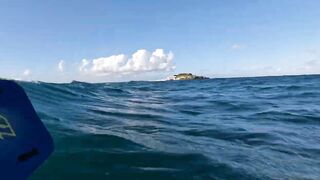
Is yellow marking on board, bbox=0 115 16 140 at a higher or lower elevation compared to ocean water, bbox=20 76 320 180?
higher

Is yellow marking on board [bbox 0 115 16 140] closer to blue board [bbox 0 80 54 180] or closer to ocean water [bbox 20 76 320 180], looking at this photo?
blue board [bbox 0 80 54 180]

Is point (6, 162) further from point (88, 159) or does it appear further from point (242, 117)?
point (242, 117)

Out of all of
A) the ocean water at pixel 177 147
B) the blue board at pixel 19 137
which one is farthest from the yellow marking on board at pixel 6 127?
the ocean water at pixel 177 147

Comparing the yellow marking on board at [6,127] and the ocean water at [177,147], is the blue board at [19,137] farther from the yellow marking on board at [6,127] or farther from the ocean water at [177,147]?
the ocean water at [177,147]

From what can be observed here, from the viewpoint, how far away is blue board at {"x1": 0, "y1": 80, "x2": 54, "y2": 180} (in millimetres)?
3381

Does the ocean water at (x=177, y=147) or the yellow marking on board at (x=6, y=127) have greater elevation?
the yellow marking on board at (x=6, y=127)

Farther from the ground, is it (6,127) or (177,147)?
(6,127)

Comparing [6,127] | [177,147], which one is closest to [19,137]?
[6,127]

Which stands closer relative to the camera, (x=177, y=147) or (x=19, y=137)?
(x=19, y=137)

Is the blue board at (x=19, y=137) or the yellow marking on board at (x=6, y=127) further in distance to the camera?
the yellow marking on board at (x=6, y=127)

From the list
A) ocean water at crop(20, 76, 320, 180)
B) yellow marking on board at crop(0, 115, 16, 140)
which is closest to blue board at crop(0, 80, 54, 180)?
yellow marking on board at crop(0, 115, 16, 140)

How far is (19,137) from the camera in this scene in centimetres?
351

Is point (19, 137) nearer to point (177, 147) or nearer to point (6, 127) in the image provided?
point (6, 127)

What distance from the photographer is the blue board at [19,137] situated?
11.1ft
